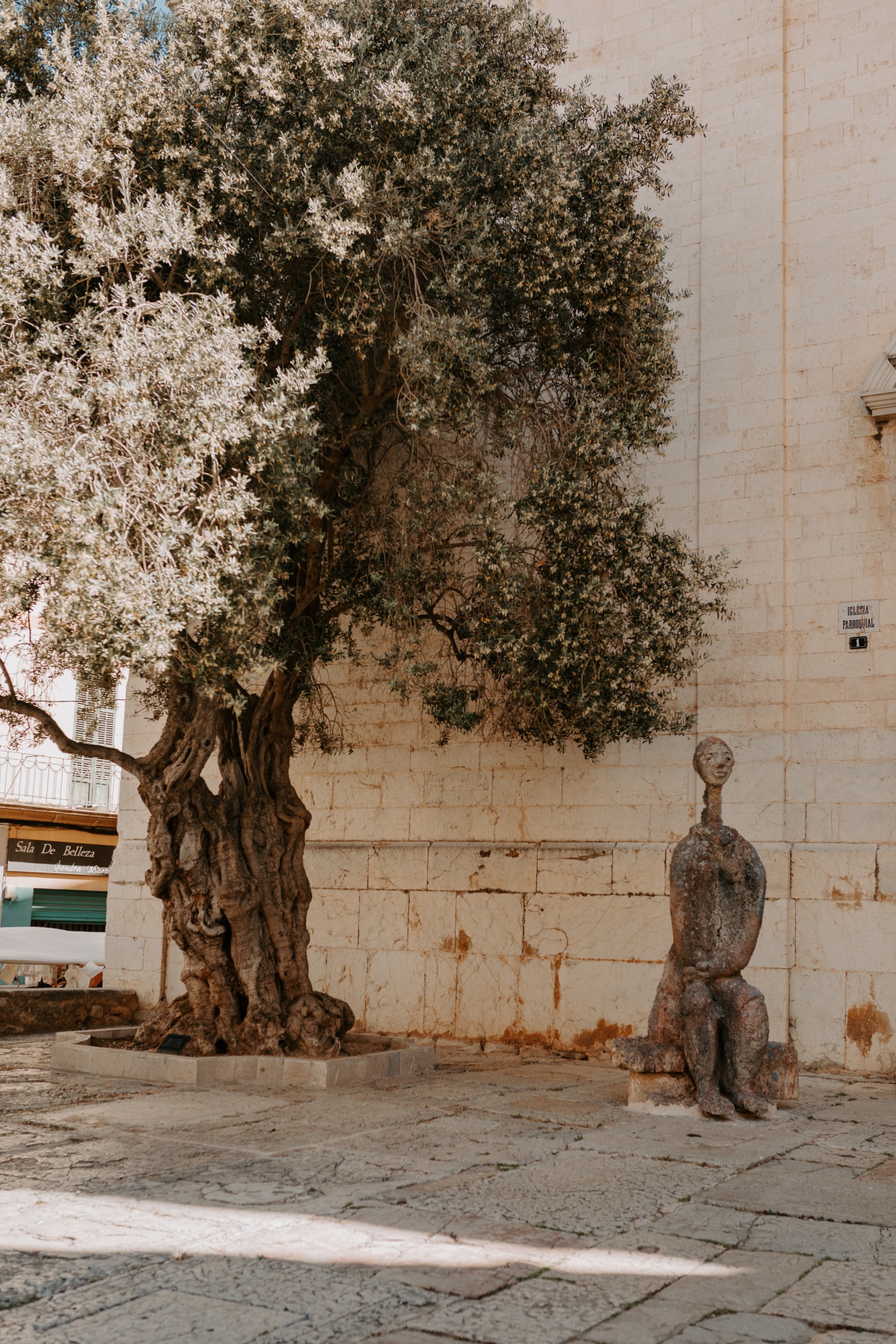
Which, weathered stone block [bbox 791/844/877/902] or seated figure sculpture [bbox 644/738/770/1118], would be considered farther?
weathered stone block [bbox 791/844/877/902]

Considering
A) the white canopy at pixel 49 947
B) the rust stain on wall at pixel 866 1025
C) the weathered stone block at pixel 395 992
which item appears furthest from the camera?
the white canopy at pixel 49 947

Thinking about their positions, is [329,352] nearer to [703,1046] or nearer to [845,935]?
[703,1046]

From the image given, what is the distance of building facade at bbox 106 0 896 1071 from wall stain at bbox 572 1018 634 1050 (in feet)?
0.07

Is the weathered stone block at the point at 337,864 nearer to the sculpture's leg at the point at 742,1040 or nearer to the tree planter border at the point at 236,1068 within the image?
the tree planter border at the point at 236,1068

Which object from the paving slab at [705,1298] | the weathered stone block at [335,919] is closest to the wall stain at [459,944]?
the weathered stone block at [335,919]

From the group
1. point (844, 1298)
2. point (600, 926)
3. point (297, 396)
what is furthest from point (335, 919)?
point (844, 1298)

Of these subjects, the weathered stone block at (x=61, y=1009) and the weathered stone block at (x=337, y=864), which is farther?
the weathered stone block at (x=337, y=864)

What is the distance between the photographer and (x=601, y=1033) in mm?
10102

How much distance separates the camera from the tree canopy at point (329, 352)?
698cm

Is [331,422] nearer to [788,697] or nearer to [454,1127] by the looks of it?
[788,697]

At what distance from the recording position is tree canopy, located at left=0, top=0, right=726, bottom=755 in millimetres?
6984

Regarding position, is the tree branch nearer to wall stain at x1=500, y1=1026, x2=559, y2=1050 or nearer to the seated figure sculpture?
the seated figure sculpture

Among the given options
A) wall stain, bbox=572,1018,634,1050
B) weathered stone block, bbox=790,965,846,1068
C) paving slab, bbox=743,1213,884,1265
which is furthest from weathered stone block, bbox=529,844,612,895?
paving slab, bbox=743,1213,884,1265

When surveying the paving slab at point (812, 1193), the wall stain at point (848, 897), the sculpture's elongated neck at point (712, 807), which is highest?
the sculpture's elongated neck at point (712, 807)
